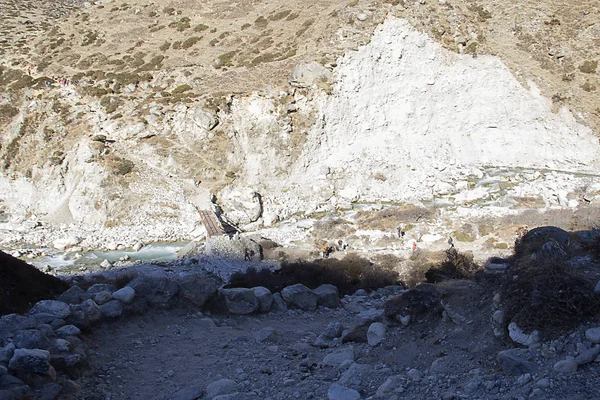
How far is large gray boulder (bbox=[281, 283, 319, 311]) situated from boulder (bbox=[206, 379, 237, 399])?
586 centimetres

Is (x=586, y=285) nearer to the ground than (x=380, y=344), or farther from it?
farther from it

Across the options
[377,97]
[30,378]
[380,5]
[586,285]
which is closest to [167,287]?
[30,378]

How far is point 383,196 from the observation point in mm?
34562

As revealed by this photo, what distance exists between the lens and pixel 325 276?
20109 millimetres

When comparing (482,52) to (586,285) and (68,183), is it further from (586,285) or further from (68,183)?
(586,285)

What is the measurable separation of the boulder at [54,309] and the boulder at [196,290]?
3347mm

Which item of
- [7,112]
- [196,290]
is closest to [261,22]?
[7,112]

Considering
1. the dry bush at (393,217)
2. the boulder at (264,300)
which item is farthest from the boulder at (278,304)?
the dry bush at (393,217)

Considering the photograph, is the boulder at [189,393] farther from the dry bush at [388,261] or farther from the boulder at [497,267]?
the dry bush at [388,261]

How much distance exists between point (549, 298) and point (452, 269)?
12055 millimetres

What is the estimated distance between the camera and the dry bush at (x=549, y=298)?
677 cm

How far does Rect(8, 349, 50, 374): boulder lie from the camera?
815cm

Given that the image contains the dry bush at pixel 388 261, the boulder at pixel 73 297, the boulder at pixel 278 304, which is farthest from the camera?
the dry bush at pixel 388 261

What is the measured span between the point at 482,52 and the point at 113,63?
33122 mm
